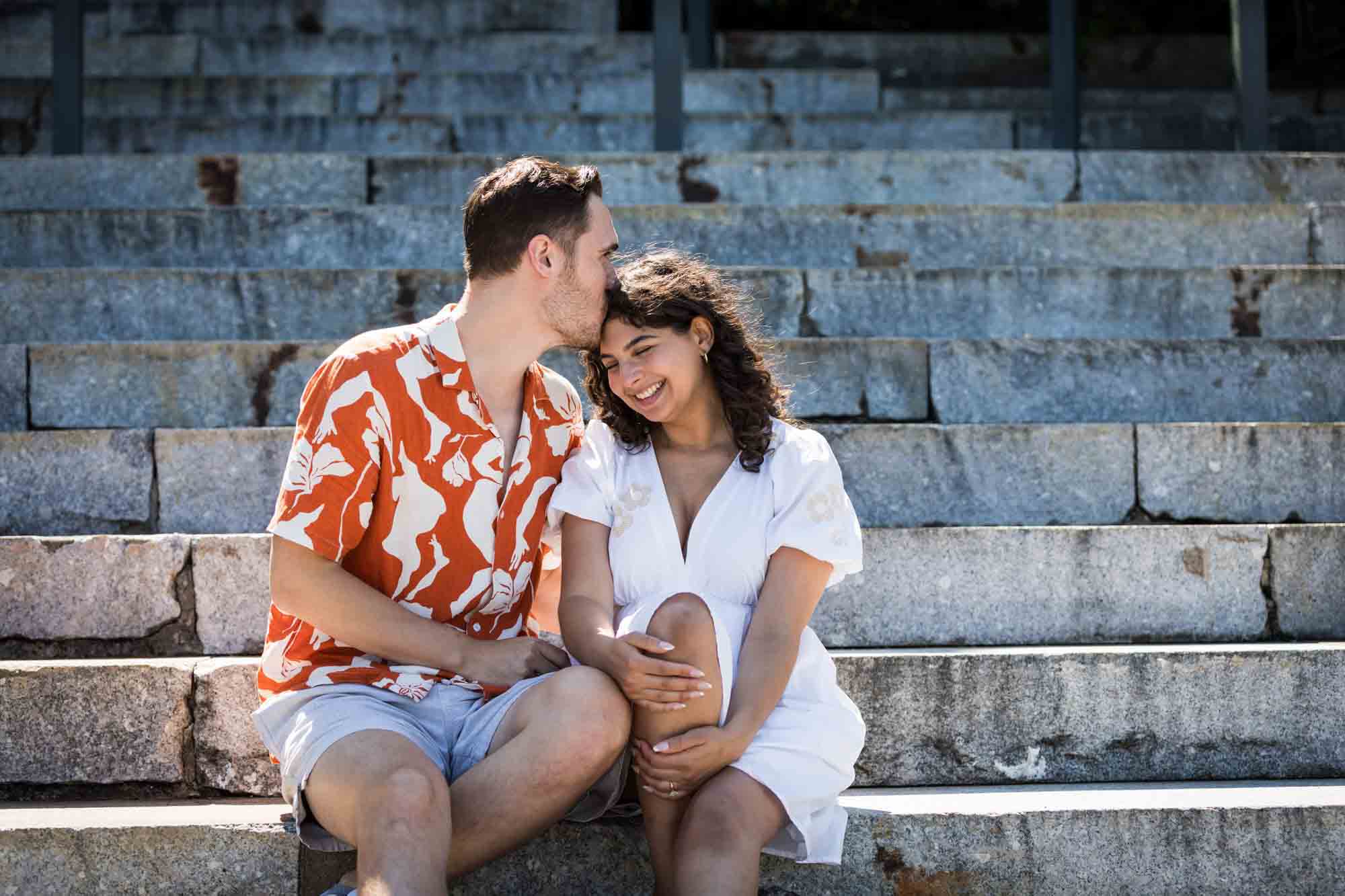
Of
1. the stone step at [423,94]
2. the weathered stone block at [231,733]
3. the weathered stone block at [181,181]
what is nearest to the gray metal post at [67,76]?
the weathered stone block at [181,181]

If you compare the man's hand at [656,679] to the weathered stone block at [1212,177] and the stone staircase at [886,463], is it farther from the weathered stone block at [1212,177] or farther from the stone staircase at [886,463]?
the weathered stone block at [1212,177]

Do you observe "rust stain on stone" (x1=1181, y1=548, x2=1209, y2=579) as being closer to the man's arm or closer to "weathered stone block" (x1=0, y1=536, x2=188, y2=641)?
the man's arm

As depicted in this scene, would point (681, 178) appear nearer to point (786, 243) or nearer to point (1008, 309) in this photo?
point (786, 243)

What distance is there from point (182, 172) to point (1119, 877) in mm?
3730

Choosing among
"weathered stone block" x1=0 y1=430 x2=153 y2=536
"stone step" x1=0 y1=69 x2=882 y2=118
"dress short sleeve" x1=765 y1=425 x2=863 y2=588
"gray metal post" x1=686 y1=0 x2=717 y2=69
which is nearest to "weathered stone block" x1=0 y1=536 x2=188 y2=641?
"weathered stone block" x1=0 y1=430 x2=153 y2=536

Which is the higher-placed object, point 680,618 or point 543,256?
point 543,256

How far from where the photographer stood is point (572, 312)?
92.4 inches

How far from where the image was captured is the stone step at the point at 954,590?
8.95ft

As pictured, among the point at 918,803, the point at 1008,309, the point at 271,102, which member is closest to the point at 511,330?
the point at 918,803

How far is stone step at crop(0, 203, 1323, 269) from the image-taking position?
13.7 ft

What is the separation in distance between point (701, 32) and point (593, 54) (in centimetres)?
54

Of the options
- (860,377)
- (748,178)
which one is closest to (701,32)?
(748,178)

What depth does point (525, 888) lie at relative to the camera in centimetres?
224

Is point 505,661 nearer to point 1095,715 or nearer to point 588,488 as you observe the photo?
point 588,488
